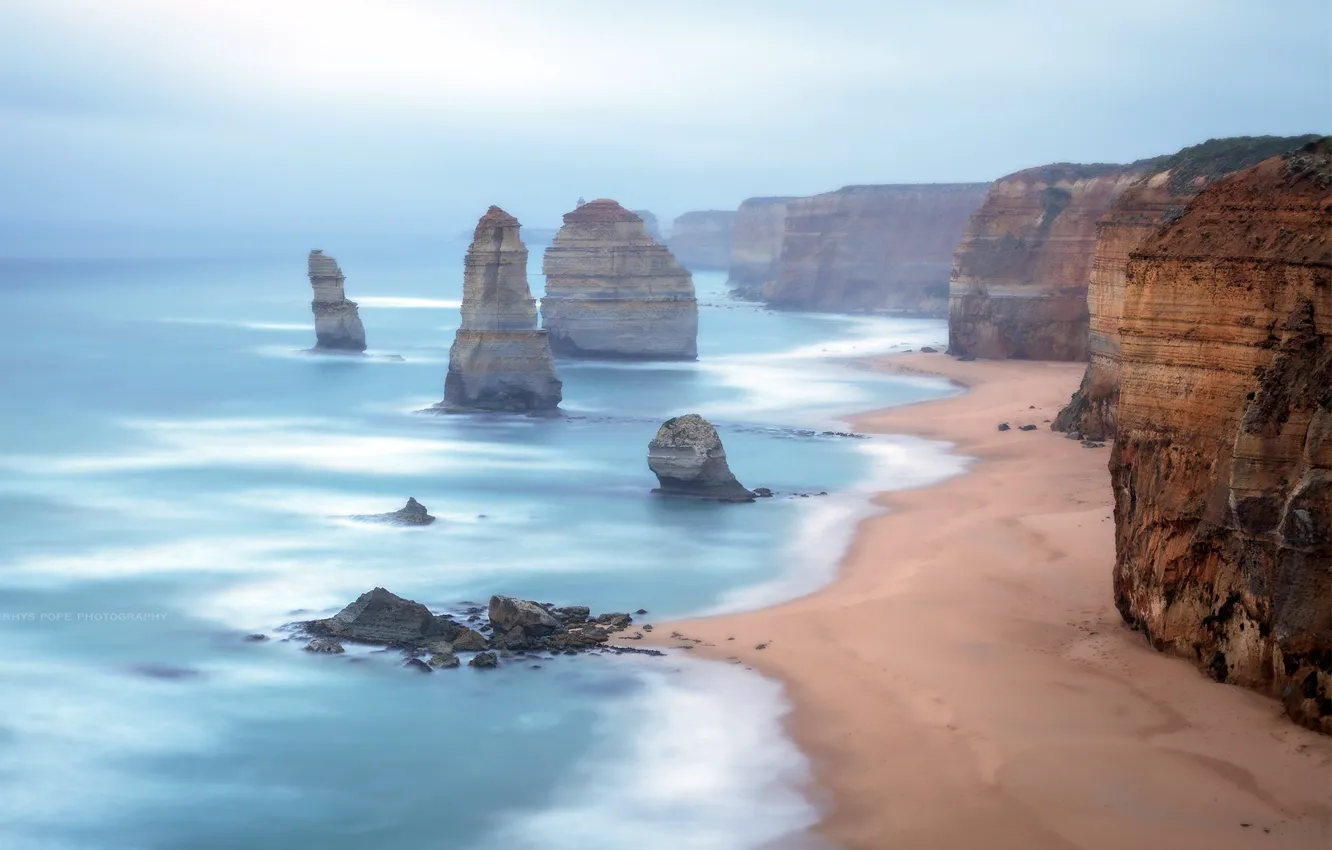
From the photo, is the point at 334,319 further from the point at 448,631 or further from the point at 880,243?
the point at 880,243

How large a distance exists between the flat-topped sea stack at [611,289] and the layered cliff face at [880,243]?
4633 centimetres

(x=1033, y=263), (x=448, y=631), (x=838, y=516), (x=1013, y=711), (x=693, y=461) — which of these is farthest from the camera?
(x=1033, y=263)

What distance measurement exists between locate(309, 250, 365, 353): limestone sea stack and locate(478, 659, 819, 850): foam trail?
47.9 meters

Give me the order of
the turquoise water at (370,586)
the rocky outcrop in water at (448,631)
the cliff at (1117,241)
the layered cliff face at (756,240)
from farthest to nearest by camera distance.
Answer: the layered cliff face at (756,240) < the cliff at (1117,241) < the rocky outcrop in water at (448,631) < the turquoise water at (370,586)

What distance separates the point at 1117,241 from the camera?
36719mm

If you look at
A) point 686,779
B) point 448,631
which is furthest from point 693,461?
point 686,779

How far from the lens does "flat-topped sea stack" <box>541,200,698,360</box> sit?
63438 millimetres

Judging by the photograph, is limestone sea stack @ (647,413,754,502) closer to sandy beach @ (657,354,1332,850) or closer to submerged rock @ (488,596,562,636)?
sandy beach @ (657,354,1332,850)

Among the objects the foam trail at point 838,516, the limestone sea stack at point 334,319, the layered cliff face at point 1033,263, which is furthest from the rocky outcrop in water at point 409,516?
the layered cliff face at point 1033,263

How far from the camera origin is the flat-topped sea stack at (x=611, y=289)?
6344 cm

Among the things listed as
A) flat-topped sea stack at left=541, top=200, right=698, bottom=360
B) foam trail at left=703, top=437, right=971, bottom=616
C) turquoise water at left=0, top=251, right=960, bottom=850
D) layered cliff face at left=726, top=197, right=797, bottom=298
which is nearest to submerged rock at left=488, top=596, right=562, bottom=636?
turquoise water at left=0, top=251, right=960, bottom=850

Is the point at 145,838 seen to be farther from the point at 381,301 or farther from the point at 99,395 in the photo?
the point at 381,301

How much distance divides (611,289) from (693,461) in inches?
1324

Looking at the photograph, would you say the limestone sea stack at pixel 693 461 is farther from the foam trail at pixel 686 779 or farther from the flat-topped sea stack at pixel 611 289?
the flat-topped sea stack at pixel 611 289
